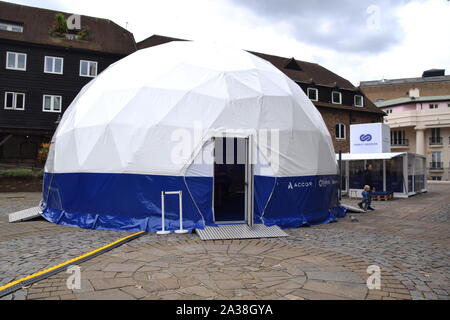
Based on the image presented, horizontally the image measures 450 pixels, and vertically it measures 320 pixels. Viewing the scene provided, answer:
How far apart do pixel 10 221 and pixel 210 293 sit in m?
6.65

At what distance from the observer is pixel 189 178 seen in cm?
711

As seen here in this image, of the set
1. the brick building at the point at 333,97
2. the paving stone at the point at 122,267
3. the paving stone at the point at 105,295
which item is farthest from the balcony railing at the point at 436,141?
the paving stone at the point at 105,295

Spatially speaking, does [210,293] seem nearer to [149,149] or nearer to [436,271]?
[436,271]

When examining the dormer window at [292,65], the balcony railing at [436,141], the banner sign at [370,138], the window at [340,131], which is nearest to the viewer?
the banner sign at [370,138]

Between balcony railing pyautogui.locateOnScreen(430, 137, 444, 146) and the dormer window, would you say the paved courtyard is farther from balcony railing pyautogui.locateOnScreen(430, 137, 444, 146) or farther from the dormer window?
balcony railing pyautogui.locateOnScreen(430, 137, 444, 146)

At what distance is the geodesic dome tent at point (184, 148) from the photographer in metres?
7.13

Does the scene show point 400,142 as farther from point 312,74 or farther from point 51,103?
point 51,103

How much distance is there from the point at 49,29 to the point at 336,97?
23.6m

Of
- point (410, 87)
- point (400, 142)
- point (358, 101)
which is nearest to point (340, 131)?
point (358, 101)

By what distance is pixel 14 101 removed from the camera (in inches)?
855

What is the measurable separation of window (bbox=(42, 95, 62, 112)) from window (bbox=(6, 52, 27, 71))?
7.47 feet

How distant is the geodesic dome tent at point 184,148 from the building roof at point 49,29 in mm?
16888

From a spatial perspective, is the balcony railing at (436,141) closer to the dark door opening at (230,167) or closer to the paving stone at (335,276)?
the dark door opening at (230,167)
